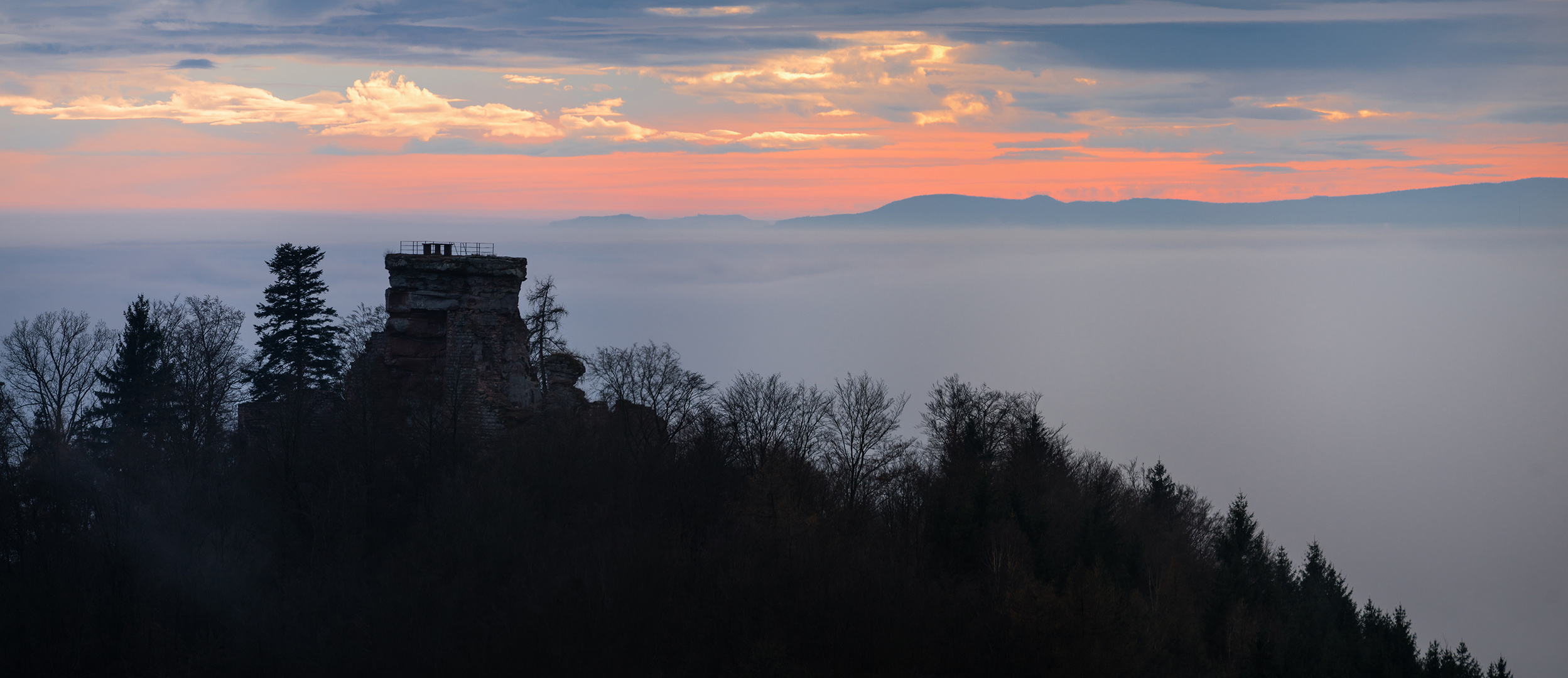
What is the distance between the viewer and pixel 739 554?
24984 mm

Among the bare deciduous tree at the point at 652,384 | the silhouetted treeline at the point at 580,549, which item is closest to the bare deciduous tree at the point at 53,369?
the silhouetted treeline at the point at 580,549

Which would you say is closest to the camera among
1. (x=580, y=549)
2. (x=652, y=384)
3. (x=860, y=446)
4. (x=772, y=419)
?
(x=580, y=549)

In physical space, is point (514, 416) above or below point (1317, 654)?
above

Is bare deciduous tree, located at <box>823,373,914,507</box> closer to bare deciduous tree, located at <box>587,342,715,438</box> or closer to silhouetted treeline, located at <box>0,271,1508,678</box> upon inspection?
silhouetted treeline, located at <box>0,271,1508,678</box>

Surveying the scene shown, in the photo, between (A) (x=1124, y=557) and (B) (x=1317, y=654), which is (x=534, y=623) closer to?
(A) (x=1124, y=557)

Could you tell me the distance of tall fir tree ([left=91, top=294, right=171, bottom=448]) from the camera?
33.5 metres

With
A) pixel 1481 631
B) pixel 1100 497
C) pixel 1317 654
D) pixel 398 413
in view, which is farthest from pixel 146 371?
pixel 1481 631

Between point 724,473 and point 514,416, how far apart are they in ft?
19.4

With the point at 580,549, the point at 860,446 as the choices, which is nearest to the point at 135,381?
the point at 580,549

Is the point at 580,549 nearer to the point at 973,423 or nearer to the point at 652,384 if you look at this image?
the point at 652,384

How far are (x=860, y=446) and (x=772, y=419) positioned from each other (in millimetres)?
3281

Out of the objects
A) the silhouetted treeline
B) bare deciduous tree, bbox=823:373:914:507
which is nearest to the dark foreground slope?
the silhouetted treeline

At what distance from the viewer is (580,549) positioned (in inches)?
1003

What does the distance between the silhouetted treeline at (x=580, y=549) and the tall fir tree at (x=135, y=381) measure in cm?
9
